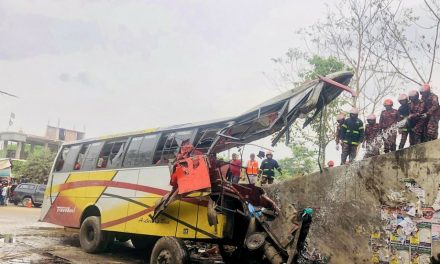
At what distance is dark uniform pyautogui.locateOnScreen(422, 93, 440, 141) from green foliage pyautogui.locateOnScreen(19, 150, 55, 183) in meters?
29.9

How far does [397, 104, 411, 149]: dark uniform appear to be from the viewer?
293 inches

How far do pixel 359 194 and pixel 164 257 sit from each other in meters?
3.53

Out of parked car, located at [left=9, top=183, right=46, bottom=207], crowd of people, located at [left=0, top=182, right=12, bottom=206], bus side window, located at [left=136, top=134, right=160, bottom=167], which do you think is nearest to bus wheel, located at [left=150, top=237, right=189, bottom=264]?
bus side window, located at [left=136, top=134, right=160, bottom=167]

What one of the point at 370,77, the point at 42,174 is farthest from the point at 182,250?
the point at 42,174

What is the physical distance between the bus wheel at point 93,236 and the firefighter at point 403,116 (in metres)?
6.71

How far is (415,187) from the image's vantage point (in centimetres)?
629

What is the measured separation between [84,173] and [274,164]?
5.10 m

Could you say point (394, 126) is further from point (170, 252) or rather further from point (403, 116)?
point (170, 252)

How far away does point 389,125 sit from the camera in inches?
311

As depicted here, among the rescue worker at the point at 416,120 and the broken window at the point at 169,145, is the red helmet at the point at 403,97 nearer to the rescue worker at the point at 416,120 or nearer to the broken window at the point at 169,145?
Result: the rescue worker at the point at 416,120

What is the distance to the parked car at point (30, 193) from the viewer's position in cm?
2456

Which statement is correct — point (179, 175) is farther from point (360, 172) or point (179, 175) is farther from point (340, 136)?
point (340, 136)

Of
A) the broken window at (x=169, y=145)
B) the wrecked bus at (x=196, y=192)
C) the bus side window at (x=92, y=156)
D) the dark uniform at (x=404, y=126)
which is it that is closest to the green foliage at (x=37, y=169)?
the bus side window at (x=92, y=156)

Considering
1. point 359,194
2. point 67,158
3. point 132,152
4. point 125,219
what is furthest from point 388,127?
point 67,158
